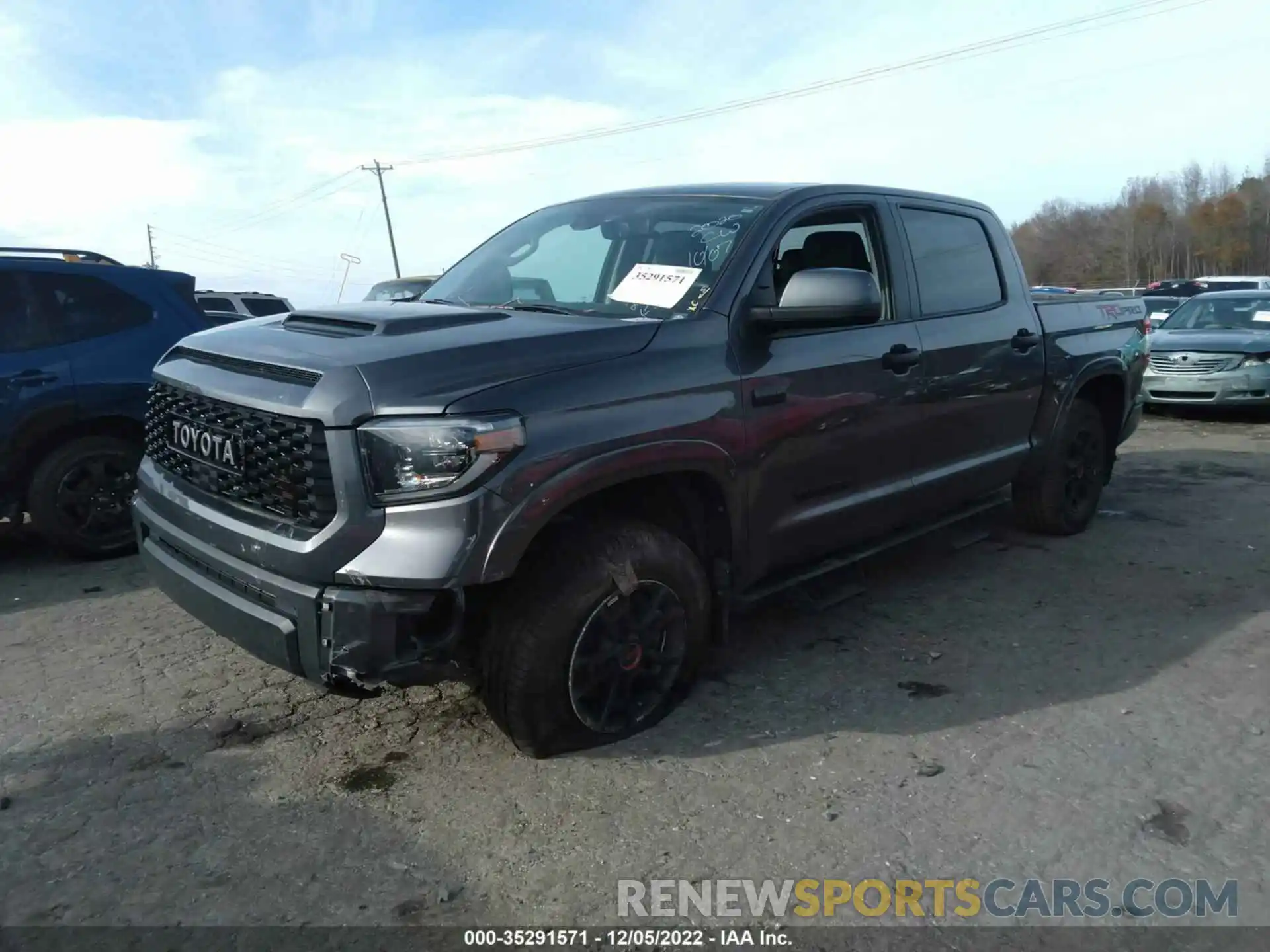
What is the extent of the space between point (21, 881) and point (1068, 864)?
9.23 feet

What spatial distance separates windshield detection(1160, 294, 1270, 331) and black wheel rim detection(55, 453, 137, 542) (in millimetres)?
11508

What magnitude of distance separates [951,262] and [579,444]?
2573 mm

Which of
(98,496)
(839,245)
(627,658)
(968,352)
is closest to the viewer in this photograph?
(627,658)

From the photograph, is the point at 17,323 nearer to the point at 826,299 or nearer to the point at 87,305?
the point at 87,305

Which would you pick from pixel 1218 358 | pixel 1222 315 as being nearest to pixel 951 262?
pixel 1218 358

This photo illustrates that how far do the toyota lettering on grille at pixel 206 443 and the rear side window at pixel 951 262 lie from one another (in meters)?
2.88

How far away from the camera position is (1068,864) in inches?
104

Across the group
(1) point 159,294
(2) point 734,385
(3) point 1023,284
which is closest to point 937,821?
(2) point 734,385

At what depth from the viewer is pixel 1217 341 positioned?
10633mm

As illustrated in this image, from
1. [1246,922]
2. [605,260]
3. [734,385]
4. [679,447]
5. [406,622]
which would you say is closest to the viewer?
[1246,922]

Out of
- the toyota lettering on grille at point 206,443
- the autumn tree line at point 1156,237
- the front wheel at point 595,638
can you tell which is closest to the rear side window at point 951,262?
the front wheel at point 595,638

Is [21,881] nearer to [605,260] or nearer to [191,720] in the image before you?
[191,720]

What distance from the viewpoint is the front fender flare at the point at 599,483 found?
2701 mm

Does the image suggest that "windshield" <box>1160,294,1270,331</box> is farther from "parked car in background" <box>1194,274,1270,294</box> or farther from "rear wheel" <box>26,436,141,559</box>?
"parked car in background" <box>1194,274,1270,294</box>
